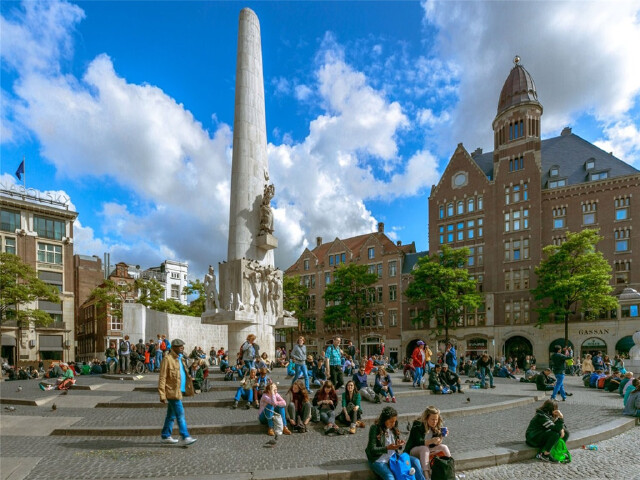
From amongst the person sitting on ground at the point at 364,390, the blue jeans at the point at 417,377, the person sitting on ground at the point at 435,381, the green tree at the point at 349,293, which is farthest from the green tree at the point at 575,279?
the person sitting on ground at the point at 364,390

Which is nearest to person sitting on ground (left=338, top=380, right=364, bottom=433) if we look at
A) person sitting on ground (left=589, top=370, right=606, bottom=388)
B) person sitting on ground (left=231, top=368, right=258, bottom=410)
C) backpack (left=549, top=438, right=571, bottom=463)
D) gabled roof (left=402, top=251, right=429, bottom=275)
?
person sitting on ground (left=231, top=368, right=258, bottom=410)

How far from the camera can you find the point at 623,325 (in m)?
45.6

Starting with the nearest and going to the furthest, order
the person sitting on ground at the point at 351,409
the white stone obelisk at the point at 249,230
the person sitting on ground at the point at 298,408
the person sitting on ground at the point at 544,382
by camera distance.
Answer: the person sitting on ground at the point at 298,408
the person sitting on ground at the point at 351,409
the person sitting on ground at the point at 544,382
the white stone obelisk at the point at 249,230

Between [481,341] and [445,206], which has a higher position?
[445,206]

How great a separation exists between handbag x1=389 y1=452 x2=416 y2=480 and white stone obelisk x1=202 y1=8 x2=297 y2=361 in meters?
14.6

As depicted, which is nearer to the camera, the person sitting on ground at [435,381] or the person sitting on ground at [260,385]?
the person sitting on ground at [260,385]

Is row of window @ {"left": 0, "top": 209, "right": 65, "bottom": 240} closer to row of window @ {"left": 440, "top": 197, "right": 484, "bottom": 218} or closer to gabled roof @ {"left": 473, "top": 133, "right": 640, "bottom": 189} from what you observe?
row of window @ {"left": 440, "top": 197, "right": 484, "bottom": 218}

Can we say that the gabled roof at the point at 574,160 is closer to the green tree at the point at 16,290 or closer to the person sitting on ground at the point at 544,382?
the person sitting on ground at the point at 544,382

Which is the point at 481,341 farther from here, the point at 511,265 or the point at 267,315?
the point at 267,315

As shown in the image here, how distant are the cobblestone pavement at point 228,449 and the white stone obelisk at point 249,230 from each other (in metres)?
8.61

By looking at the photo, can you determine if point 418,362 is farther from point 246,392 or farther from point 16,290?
point 16,290

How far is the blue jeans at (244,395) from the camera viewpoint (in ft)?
43.2

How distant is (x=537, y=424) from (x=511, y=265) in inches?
1837

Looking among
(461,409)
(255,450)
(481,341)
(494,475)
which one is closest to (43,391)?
(255,450)
